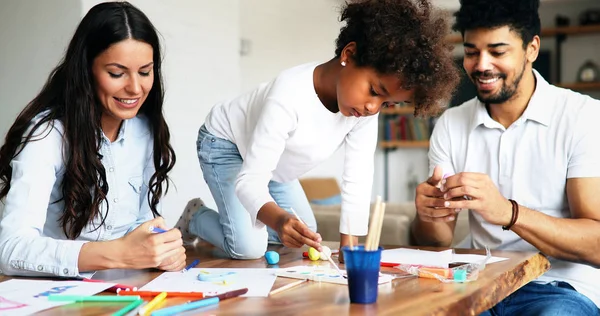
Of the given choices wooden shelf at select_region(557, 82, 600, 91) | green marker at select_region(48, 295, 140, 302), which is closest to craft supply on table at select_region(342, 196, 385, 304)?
green marker at select_region(48, 295, 140, 302)

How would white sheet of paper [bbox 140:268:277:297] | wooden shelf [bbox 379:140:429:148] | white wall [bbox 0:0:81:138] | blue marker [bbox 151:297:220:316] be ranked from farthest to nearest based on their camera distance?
wooden shelf [bbox 379:140:429:148], white wall [bbox 0:0:81:138], white sheet of paper [bbox 140:268:277:297], blue marker [bbox 151:297:220:316]

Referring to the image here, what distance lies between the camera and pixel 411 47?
6.16 feet

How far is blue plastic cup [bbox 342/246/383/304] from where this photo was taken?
1.24 m

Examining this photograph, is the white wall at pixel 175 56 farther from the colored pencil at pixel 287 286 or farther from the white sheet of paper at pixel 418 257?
the colored pencil at pixel 287 286

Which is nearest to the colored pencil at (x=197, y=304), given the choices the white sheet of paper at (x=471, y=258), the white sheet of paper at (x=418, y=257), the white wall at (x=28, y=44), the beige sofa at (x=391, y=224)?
the white sheet of paper at (x=418, y=257)

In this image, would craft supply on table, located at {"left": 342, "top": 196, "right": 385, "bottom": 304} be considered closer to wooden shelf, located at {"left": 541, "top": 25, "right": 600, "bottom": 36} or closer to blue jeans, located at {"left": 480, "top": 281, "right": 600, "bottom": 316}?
blue jeans, located at {"left": 480, "top": 281, "right": 600, "bottom": 316}

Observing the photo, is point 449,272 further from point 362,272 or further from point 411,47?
point 411,47

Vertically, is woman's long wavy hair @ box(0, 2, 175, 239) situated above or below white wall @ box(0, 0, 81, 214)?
below

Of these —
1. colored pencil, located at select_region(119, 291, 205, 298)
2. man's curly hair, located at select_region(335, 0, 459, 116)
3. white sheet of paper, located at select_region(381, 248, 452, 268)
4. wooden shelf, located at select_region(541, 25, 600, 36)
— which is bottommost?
white sheet of paper, located at select_region(381, 248, 452, 268)

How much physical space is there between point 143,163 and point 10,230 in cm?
58

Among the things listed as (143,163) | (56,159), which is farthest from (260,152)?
(56,159)

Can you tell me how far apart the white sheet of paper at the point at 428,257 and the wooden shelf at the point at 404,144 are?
6553 millimetres

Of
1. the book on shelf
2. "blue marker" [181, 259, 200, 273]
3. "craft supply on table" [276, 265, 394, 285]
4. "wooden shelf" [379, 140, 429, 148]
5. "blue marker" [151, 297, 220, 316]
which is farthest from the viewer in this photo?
the book on shelf

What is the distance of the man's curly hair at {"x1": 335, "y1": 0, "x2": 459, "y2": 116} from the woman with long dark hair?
0.65m
